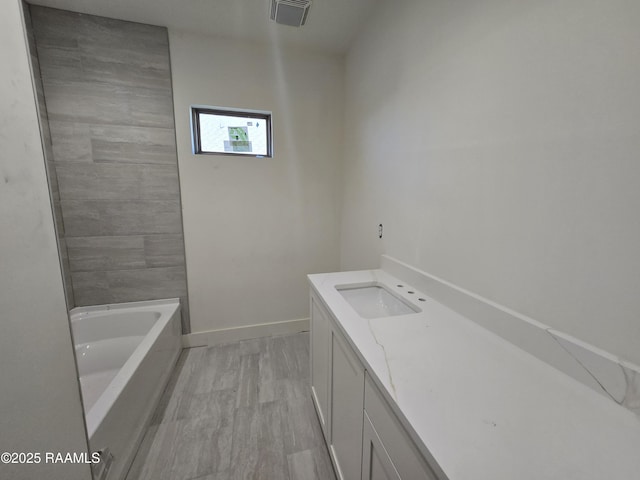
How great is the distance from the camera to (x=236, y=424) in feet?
4.94

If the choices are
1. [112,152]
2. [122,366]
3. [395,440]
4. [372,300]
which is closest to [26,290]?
[395,440]

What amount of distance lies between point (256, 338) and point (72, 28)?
110 inches

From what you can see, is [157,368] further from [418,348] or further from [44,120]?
[44,120]

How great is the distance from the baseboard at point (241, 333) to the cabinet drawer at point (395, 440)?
177 centimetres

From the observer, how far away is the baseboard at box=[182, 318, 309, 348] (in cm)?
228

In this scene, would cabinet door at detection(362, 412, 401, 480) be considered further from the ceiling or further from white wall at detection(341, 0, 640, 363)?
the ceiling

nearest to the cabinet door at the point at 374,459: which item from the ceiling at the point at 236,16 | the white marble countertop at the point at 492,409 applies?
the white marble countertop at the point at 492,409

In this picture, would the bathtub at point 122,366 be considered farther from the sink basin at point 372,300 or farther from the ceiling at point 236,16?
the ceiling at point 236,16

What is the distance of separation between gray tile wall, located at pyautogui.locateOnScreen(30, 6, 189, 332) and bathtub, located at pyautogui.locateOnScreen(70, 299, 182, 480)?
16 cm

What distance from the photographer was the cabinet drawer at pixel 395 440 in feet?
1.86

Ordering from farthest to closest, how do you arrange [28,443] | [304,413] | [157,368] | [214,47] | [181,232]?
1. [181,232]
2. [214,47]
3. [157,368]
4. [304,413]
5. [28,443]

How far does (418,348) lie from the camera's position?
0.85 meters

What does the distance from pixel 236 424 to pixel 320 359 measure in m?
0.68

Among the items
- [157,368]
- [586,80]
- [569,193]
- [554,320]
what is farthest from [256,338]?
[586,80]
